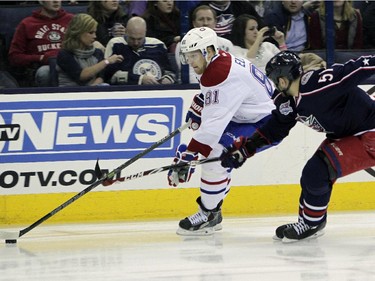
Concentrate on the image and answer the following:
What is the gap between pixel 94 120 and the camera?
6496 mm

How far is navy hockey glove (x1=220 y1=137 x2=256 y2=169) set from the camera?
5.25 metres

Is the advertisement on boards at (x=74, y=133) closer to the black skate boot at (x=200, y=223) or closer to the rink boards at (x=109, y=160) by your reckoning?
the rink boards at (x=109, y=160)

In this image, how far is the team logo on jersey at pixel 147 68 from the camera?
6.61 m

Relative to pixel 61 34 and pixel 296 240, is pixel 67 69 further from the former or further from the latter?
pixel 296 240

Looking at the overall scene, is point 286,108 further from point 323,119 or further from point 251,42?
point 251,42

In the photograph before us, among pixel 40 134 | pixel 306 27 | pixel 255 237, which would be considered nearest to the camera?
pixel 255 237

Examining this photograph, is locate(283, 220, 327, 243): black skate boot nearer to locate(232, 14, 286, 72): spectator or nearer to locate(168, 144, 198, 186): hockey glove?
locate(168, 144, 198, 186): hockey glove

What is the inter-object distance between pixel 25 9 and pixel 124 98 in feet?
2.90

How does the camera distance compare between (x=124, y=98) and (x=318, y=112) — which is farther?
(x=124, y=98)

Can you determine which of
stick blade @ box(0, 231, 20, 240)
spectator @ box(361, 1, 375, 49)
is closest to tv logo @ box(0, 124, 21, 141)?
stick blade @ box(0, 231, 20, 240)

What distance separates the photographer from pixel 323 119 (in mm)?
5055

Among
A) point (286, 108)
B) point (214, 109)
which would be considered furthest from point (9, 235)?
point (286, 108)

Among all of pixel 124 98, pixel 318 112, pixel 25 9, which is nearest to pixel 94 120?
pixel 124 98

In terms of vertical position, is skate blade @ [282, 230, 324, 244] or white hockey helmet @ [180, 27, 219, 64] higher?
white hockey helmet @ [180, 27, 219, 64]
